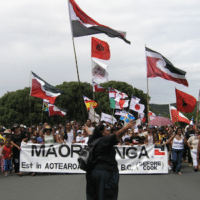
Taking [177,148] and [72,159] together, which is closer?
[72,159]

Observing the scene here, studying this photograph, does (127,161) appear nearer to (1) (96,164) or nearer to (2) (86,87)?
(1) (96,164)

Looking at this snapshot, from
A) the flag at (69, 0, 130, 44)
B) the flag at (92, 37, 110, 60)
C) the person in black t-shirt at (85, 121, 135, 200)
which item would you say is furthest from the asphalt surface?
the flag at (92, 37, 110, 60)

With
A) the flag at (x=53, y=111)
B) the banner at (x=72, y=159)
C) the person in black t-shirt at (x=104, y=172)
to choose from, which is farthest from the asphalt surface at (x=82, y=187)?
the flag at (x=53, y=111)

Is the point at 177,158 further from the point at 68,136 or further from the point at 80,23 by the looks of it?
the point at 80,23

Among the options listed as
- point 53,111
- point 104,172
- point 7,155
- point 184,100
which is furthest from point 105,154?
point 53,111

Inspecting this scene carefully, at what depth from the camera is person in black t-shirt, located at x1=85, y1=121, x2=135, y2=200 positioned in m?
5.12

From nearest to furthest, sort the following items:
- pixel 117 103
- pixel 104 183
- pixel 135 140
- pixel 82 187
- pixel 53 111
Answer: pixel 104 183 → pixel 82 187 → pixel 135 140 → pixel 53 111 → pixel 117 103

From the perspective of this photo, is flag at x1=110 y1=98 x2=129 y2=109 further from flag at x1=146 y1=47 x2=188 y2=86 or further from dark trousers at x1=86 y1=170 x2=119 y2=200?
dark trousers at x1=86 y1=170 x2=119 y2=200

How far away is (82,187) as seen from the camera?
29.6 ft

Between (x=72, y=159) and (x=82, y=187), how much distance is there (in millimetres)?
2759

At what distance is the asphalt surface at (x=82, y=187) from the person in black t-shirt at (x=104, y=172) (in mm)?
2500

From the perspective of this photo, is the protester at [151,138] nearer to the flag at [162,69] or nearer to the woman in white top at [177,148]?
the woman in white top at [177,148]

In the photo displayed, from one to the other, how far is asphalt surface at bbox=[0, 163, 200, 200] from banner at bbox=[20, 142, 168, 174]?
294 millimetres

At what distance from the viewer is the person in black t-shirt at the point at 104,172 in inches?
202
